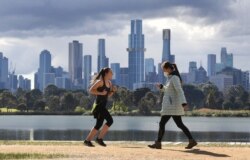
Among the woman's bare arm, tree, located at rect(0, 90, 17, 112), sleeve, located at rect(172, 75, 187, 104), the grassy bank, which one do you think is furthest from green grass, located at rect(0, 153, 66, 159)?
tree, located at rect(0, 90, 17, 112)

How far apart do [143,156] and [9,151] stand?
10.5 feet

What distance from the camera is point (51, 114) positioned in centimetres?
16150

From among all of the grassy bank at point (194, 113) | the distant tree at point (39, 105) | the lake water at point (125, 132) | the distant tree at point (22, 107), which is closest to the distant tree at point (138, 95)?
the grassy bank at point (194, 113)

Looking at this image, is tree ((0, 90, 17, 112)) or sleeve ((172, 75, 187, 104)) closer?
sleeve ((172, 75, 187, 104))

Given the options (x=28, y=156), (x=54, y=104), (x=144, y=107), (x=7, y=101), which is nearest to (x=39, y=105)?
(x=54, y=104)

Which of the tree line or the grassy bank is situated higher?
the tree line

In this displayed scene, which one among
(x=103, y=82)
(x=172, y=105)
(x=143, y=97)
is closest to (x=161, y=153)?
(x=172, y=105)

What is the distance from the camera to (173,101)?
1478 cm

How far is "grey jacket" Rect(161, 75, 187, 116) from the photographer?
14.7 m

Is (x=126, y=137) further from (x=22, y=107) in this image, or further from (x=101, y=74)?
(x=22, y=107)

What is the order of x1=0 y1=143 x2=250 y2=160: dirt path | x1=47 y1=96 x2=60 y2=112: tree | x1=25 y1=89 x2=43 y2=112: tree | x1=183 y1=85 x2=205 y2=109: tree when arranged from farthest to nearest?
x1=183 y1=85 x2=205 y2=109: tree
x1=25 y1=89 x2=43 y2=112: tree
x1=47 y1=96 x2=60 y2=112: tree
x1=0 y1=143 x2=250 y2=160: dirt path

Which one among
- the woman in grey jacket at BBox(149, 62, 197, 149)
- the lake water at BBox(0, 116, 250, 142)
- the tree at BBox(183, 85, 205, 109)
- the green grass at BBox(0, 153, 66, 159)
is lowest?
the lake water at BBox(0, 116, 250, 142)

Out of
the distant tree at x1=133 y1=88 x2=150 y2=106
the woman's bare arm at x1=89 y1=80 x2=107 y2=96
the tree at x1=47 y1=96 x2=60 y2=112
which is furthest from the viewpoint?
the tree at x1=47 y1=96 x2=60 y2=112

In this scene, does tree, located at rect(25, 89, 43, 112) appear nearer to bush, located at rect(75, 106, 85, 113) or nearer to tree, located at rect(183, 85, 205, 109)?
bush, located at rect(75, 106, 85, 113)
